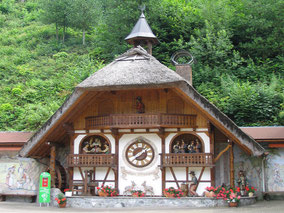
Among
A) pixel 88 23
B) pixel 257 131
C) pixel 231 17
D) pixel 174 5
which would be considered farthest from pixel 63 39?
pixel 257 131

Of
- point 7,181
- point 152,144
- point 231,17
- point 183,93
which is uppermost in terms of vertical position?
point 231,17

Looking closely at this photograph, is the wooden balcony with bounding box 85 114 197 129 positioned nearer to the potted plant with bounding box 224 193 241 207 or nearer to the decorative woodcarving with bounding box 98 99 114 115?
the decorative woodcarving with bounding box 98 99 114 115

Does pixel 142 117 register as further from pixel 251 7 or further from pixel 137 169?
pixel 251 7

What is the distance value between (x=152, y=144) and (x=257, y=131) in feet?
16.4

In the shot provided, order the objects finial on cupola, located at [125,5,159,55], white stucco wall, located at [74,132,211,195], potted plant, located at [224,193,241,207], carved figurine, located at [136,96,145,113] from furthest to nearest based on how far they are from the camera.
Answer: finial on cupola, located at [125,5,159,55] < carved figurine, located at [136,96,145,113] < white stucco wall, located at [74,132,211,195] < potted plant, located at [224,193,241,207]

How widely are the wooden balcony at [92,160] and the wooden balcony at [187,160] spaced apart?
8.03 ft

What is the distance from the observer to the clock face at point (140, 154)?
20.2m

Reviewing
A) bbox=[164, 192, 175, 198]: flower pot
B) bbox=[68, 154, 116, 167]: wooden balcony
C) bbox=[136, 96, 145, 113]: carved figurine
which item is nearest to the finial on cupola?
bbox=[136, 96, 145, 113]: carved figurine

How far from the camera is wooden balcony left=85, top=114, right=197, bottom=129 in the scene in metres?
19.5

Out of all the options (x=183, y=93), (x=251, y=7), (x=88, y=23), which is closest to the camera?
(x=183, y=93)

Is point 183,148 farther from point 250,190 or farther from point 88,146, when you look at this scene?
point 88,146

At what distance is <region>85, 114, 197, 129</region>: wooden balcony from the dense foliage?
584 centimetres

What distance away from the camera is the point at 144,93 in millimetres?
20906

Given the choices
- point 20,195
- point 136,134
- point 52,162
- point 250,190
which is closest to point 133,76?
point 136,134
